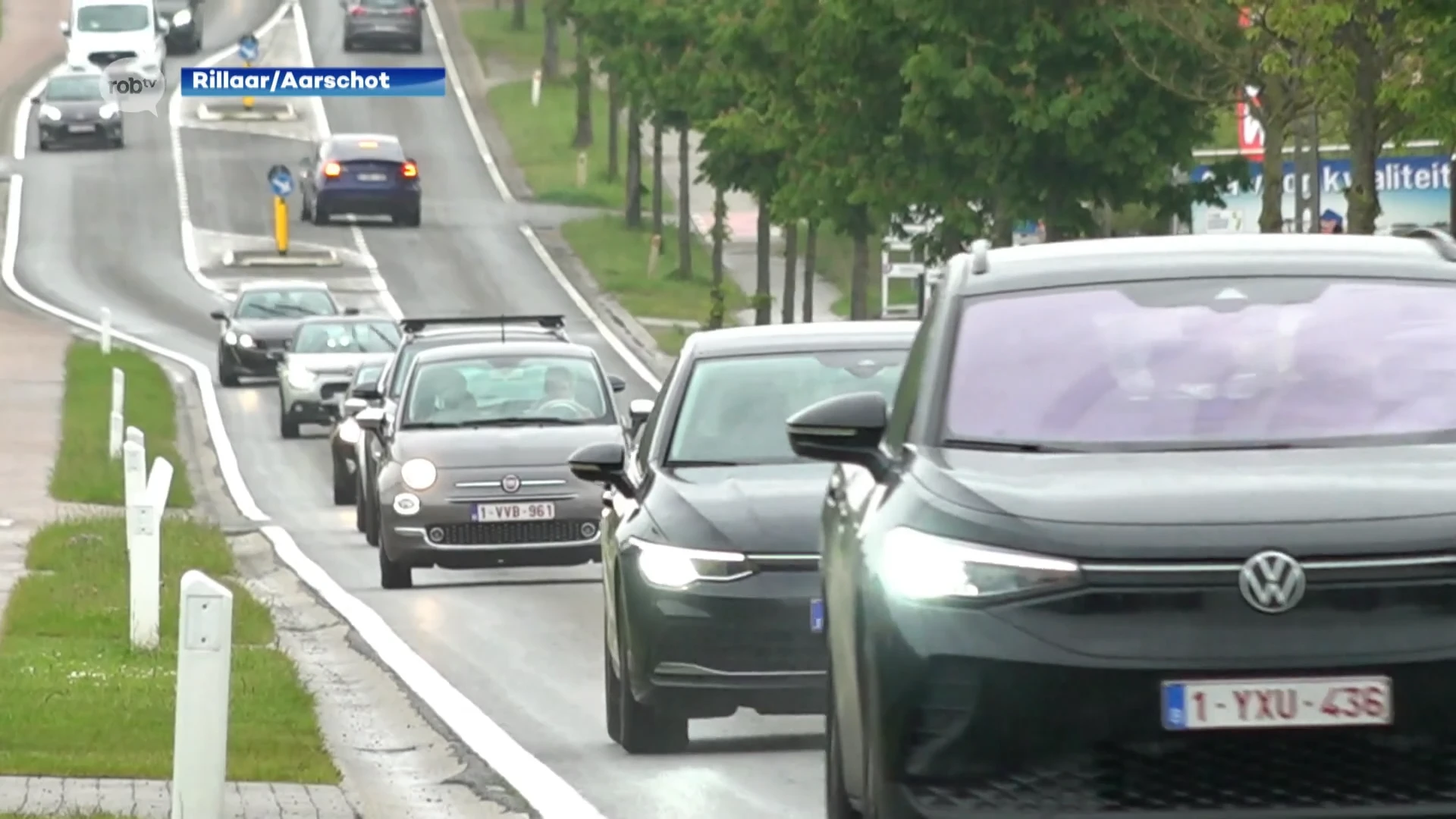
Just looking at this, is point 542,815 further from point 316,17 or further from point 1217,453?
point 316,17

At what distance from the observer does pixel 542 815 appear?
10891mm

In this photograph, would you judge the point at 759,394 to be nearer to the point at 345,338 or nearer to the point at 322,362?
the point at 322,362

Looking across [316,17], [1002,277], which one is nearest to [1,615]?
[1002,277]

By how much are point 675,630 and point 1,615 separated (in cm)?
813

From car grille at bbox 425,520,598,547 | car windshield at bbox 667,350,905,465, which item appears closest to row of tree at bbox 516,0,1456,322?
car grille at bbox 425,520,598,547

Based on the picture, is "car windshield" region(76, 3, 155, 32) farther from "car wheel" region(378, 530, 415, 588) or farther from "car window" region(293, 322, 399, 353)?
"car wheel" region(378, 530, 415, 588)

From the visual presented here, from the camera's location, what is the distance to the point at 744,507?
12156mm

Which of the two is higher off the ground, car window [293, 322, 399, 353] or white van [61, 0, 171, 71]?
white van [61, 0, 171, 71]

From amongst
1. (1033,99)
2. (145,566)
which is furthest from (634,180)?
(145,566)

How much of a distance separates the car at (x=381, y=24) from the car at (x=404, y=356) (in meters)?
60.8

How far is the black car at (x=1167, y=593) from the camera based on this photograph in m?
6.95

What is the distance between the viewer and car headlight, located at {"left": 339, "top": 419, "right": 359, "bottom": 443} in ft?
96.6

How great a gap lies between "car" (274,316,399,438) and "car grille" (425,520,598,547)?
1678 centimetres

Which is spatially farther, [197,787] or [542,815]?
[542,815]
